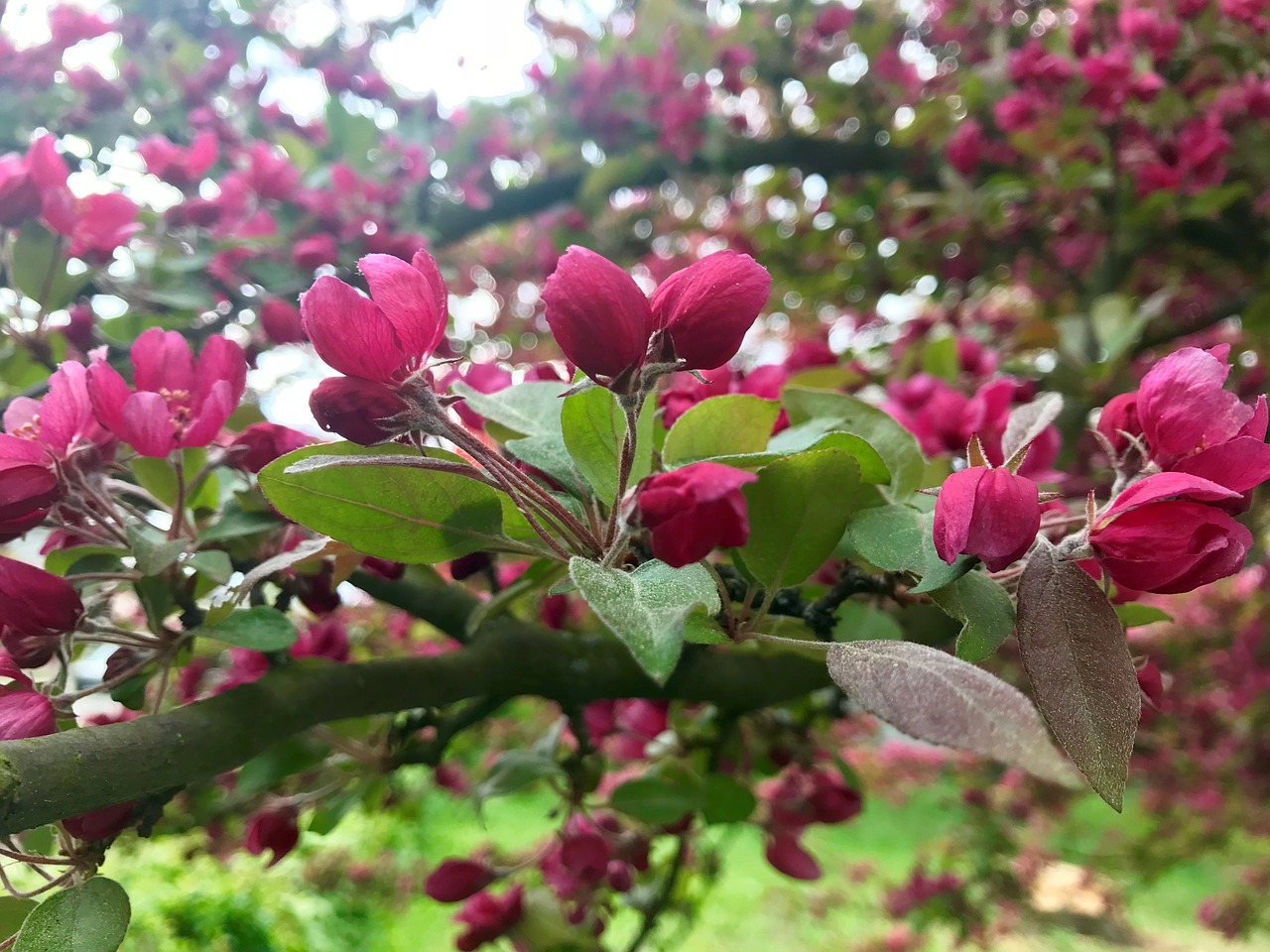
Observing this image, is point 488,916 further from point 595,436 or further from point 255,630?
point 595,436

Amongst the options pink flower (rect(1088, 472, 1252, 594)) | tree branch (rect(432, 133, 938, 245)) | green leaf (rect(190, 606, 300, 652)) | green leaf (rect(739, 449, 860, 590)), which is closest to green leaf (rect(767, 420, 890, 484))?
green leaf (rect(739, 449, 860, 590))

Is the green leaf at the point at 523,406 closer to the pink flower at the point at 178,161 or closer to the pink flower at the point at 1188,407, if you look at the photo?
the pink flower at the point at 1188,407

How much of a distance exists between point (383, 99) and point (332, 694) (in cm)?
236

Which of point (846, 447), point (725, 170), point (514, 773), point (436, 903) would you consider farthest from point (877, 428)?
point (436, 903)

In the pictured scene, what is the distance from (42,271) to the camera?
0.76 meters

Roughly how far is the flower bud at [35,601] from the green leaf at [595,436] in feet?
1.05

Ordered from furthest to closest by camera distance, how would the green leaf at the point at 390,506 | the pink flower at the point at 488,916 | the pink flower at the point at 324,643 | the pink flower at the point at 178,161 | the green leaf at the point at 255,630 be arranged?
1. the pink flower at the point at 178,161
2. the pink flower at the point at 488,916
3. the pink flower at the point at 324,643
4. the green leaf at the point at 255,630
5. the green leaf at the point at 390,506

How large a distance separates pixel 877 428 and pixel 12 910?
0.62m

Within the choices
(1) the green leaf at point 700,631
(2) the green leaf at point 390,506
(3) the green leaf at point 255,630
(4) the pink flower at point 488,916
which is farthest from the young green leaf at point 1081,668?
(4) the pink flower at point 488,916

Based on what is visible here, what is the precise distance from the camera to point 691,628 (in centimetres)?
39

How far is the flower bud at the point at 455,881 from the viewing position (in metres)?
0.86

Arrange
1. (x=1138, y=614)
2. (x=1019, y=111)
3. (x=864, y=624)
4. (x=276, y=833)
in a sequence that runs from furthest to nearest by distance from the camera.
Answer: (x=1019, y=111), (x=276, y=833), (x=864, y=624), (x=1138, y=614)

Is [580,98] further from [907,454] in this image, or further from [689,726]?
[907,454]

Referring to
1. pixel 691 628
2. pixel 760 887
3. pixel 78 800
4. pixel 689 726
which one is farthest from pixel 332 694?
pixel 760 887
